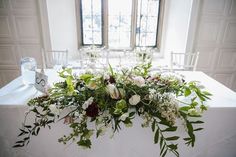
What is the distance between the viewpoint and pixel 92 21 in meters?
2.80

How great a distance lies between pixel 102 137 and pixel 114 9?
2.31 m

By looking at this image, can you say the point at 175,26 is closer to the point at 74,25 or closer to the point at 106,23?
the point at 106,23

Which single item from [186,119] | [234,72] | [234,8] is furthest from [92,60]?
[234,72]

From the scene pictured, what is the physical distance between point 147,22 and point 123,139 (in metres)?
2.33

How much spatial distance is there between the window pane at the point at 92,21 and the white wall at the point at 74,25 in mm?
175

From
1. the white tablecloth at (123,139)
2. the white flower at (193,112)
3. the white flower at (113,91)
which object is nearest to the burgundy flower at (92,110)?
the white flower at (113,91)

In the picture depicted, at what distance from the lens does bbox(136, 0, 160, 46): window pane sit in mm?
2748

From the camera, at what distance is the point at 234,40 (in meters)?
2.45

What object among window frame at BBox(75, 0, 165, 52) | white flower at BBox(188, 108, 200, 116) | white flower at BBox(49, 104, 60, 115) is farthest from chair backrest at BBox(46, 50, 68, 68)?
white flower at BBox(188, 108, 200, 116)

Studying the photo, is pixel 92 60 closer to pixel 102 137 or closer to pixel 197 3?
pixel 102 137

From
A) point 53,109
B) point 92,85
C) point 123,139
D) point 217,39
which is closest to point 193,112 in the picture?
point 123,139

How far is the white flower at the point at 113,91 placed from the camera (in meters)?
0.82

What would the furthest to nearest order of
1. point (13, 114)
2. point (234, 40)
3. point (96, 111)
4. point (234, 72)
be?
point (234, 72)
point (234, 40)
point (13, 114)
point (96, 111)

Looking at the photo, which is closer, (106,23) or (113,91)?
(113,91)
